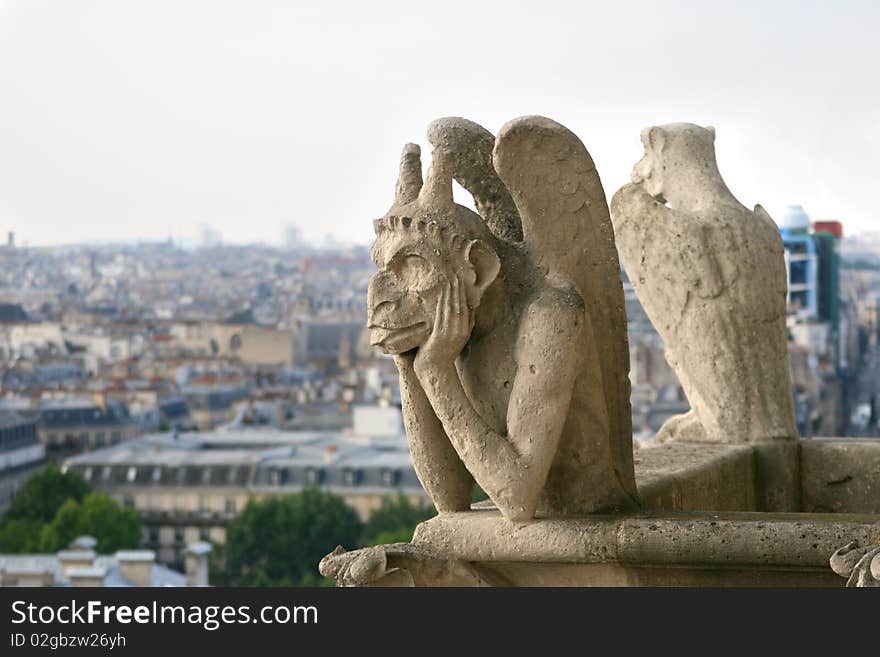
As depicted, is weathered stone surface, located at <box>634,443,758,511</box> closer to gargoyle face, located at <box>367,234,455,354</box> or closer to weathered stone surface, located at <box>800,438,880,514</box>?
weathered stone surface, located at <box>800,438,880,514</box>

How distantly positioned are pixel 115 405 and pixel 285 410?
23.1 ft

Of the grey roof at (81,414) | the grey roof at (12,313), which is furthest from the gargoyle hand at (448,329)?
the grey roof at (12,313)

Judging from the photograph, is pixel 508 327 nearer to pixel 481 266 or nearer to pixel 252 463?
pixel 481 266

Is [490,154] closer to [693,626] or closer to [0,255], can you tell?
[693,626]

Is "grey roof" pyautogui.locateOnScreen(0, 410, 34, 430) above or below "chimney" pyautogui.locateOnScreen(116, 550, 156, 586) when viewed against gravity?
above

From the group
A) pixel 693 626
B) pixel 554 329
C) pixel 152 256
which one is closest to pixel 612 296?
pixel 554 329

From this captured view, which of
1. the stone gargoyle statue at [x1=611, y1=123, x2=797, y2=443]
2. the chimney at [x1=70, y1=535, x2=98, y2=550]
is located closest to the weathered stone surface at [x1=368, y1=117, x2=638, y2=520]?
the stone gargoyle statue at [x1=611, y1=123, x2=797, y2=443]

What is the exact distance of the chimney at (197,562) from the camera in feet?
179

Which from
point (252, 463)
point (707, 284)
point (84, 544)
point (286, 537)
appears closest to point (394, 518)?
point (286, 537)

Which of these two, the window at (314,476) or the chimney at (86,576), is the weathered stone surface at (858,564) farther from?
the window at (314,476)

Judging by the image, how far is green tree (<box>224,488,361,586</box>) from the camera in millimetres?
54969

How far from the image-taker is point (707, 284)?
15.5 feet

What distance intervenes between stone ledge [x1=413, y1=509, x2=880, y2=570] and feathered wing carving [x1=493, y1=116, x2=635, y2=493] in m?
0.26

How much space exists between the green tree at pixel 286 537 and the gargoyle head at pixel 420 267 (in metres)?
51.6
